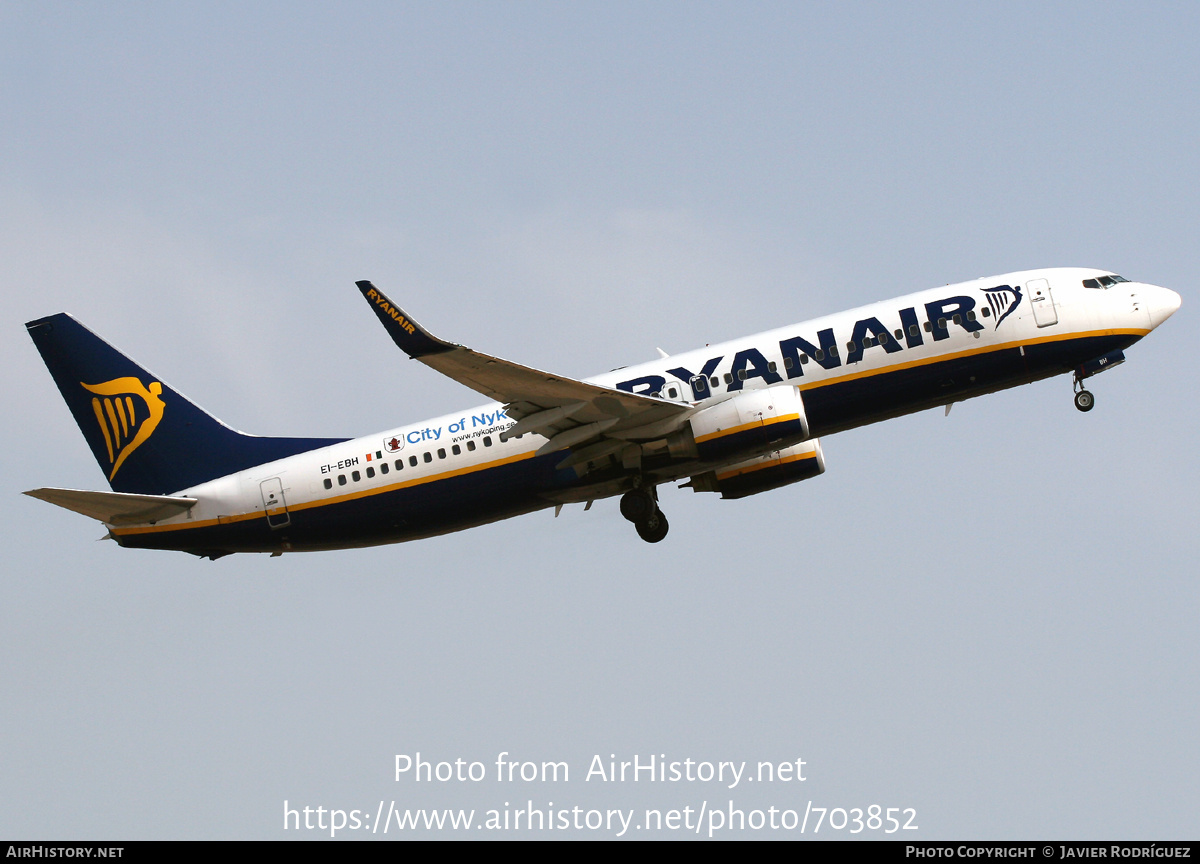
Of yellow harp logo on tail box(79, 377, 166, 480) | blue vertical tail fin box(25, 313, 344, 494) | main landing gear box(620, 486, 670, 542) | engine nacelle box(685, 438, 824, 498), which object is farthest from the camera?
yellow harp logo on tail box(79, 377, 166, 480)

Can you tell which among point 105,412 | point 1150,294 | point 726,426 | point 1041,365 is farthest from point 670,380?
point 105,412

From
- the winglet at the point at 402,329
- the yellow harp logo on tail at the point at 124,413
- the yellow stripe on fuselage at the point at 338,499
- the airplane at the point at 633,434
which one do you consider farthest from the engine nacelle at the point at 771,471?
the yellow harp logo on tail at the point at 124,413

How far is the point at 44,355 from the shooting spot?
3941 cm

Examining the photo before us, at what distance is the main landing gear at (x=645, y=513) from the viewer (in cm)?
3703

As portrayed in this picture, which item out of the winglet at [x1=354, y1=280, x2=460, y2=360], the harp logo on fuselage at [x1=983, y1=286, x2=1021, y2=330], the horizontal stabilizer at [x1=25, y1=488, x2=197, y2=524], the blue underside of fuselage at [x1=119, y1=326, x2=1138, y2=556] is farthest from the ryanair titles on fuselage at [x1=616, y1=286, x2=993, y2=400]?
the horizontal stabilizer at [x1=25, y1=488, x2=197, y2=524]

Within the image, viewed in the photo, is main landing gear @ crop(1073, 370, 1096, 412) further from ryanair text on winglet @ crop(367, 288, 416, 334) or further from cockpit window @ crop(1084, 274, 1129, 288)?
ryanair text on winglet @ crop(367, 288, 416, 334)

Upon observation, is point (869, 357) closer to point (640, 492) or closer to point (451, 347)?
point (640, 492)

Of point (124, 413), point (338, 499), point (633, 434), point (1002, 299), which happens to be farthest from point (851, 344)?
point (124, 413)

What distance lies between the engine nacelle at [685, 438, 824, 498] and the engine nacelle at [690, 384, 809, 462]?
11.5ft

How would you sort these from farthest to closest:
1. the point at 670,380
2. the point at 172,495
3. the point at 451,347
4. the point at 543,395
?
the point at 172,495 → the point at 670,380 → the point at 543,395 → the point at 451,347

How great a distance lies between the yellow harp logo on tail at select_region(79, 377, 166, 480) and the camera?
3922cm

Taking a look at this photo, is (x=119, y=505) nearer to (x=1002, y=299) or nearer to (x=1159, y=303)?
(x=1002, y=299)

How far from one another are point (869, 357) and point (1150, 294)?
833 cm

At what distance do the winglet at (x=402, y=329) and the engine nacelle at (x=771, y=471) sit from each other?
37.1 feet
